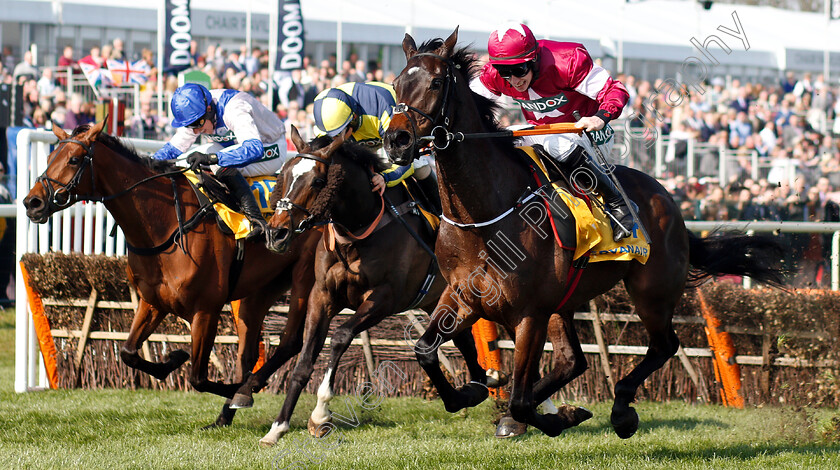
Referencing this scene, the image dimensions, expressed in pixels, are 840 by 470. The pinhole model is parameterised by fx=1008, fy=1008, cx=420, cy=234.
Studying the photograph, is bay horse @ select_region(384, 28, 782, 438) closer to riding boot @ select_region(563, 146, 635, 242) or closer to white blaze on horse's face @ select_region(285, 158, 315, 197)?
riding boot @ select_region(563, 146, 635, 242)

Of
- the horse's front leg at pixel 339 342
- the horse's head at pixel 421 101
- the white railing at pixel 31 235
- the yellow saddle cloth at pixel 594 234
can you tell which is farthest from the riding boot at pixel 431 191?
the white railing at pixel 31 235

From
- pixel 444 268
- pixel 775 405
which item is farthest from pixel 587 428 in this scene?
pixel 444 268

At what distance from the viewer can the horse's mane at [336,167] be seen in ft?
17.5

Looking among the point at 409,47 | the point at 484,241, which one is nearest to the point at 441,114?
the point at 409,47

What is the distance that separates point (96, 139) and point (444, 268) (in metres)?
2.62

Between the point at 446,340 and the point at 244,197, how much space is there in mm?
1981

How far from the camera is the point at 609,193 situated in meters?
5.10

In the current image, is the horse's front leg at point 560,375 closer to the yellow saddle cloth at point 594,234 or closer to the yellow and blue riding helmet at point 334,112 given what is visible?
the yellow saddle cloth at point 594,234

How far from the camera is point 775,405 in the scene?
661 cm

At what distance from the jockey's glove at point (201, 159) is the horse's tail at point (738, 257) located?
2943 millimetres

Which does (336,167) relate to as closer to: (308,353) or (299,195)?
(299,195)

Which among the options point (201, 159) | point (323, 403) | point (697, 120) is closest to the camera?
point (323, 403)

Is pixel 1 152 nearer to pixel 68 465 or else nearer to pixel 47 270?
pixel 47 270

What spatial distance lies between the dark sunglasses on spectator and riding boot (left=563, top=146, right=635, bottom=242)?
46 centimetres
